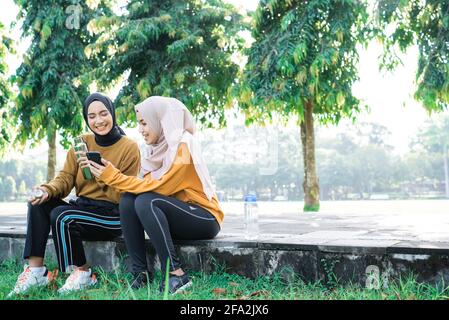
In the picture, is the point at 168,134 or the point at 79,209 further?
the point at 79,209

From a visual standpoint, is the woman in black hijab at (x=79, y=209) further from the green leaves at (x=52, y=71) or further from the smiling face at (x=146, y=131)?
the green leaves at (x=52, y=71)

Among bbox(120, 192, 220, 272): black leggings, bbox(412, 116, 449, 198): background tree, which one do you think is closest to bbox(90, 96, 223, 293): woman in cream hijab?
bbox(120, 192, 220, 272): black leggings

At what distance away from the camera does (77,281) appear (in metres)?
3.37

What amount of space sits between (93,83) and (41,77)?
1.50m

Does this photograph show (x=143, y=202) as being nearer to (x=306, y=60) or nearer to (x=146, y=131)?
(x=146, y=131)

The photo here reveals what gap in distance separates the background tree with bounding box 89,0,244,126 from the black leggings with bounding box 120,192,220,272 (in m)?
7.34

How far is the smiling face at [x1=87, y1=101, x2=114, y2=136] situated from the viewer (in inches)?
139

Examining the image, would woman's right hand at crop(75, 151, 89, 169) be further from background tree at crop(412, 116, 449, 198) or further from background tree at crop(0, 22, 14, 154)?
background tree at crop(412, 116, 449, 198)

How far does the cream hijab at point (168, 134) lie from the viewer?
326 cm

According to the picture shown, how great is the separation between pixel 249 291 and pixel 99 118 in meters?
1.45

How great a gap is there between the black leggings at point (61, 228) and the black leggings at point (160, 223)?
1.37 ft

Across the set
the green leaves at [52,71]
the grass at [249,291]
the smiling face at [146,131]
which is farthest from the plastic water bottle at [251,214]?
the green leaves at [52,71]

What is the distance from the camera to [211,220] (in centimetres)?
338

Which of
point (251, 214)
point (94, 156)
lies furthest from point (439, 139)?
point (94, 156)
